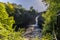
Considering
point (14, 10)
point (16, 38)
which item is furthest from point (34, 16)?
point (16, 38)

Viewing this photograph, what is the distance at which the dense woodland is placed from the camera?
6131 millimetres

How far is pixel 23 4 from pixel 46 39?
12213mm

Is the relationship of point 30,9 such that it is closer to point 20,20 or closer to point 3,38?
point 20,20

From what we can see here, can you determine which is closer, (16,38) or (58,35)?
(16,38)

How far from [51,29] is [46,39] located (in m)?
3.45

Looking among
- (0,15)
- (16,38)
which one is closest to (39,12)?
(0,15)

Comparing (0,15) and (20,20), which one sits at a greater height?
(0,15)

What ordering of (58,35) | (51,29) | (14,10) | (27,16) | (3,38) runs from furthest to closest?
(27,16), (14,10), (51,29), (58,35), (3,38)

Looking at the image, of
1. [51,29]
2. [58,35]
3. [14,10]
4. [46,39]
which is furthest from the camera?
[14,10]

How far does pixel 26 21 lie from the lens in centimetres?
1869

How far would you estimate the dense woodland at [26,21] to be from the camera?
20.1 ft

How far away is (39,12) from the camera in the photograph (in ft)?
59.3

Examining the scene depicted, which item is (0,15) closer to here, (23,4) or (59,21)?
(59,21)

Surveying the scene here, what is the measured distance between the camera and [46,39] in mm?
7105
